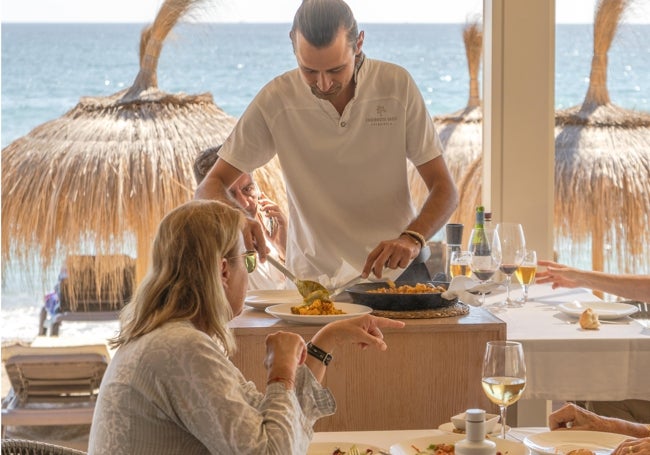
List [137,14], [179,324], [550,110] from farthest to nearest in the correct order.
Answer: [137,14]
[550,110]
[179,324]

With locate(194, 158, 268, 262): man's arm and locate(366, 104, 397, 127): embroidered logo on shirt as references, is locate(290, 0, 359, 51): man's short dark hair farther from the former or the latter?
→ locate(194, 158, 268, 262): man's arm

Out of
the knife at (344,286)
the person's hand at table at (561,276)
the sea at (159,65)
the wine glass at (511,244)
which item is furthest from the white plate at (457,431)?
the sea at (159,65)

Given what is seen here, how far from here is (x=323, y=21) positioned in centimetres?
269

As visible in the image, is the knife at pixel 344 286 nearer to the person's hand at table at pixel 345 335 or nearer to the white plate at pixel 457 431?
the person's hand at table at pixel 345 335

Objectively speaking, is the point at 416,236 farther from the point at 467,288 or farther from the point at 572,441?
the point at 572,441

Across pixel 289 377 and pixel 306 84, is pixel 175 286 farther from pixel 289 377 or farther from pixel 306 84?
pixel 306 84

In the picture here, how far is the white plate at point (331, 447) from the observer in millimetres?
1768

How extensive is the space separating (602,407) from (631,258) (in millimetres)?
1478

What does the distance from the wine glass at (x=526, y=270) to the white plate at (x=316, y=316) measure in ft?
2.89

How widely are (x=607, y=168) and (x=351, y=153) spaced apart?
1855 millimetres

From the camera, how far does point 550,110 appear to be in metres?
4.05

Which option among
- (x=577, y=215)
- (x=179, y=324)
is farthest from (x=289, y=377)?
(x=577, y=215)

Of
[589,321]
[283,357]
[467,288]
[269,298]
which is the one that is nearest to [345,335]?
[283,357]

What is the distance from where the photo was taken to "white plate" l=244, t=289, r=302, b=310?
2.49 meters
